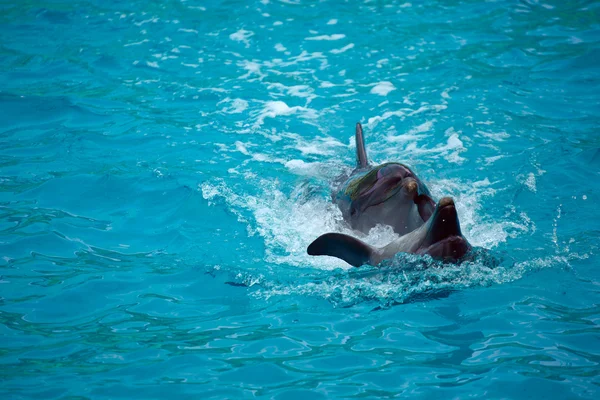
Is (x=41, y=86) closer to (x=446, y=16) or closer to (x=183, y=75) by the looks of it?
(x=183, y=75)

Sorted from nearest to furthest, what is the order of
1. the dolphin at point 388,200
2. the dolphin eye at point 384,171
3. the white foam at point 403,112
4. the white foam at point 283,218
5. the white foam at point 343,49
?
the dolphin at point 388,200 → the dolphin eye at point 384,171 → the white foam at point 283,218 → the white foam at point 403,112 → the white foam at point 343,49

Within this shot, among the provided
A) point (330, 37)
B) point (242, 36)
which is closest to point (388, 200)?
point (330, 37)

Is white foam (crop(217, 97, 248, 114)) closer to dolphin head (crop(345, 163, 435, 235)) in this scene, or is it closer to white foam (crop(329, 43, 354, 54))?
white foam (crop(329, 43, 354, 54))

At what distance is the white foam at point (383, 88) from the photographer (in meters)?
11.9

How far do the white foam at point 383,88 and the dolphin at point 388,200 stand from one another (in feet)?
14.6

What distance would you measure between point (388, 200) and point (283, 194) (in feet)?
7.81

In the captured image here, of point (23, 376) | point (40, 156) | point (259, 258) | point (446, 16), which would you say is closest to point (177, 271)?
point (259, 258)

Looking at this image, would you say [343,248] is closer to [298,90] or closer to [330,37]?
[298,90]

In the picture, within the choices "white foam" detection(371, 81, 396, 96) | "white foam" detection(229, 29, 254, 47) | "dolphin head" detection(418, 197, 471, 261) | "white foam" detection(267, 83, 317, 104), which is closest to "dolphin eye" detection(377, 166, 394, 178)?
"dolphin head" detection(418, 197, 471, 261)

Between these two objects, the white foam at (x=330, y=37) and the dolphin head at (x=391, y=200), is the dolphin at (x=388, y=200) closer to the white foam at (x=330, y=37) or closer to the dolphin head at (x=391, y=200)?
the dolphin head at (x=391, y=200)

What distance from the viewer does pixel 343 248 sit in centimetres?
623

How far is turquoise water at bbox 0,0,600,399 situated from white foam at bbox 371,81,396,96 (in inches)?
2.7

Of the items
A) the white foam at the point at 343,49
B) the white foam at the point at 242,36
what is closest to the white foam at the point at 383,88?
the white foam at the point at 343,49

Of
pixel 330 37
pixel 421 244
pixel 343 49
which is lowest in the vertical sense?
pixel 343 49
